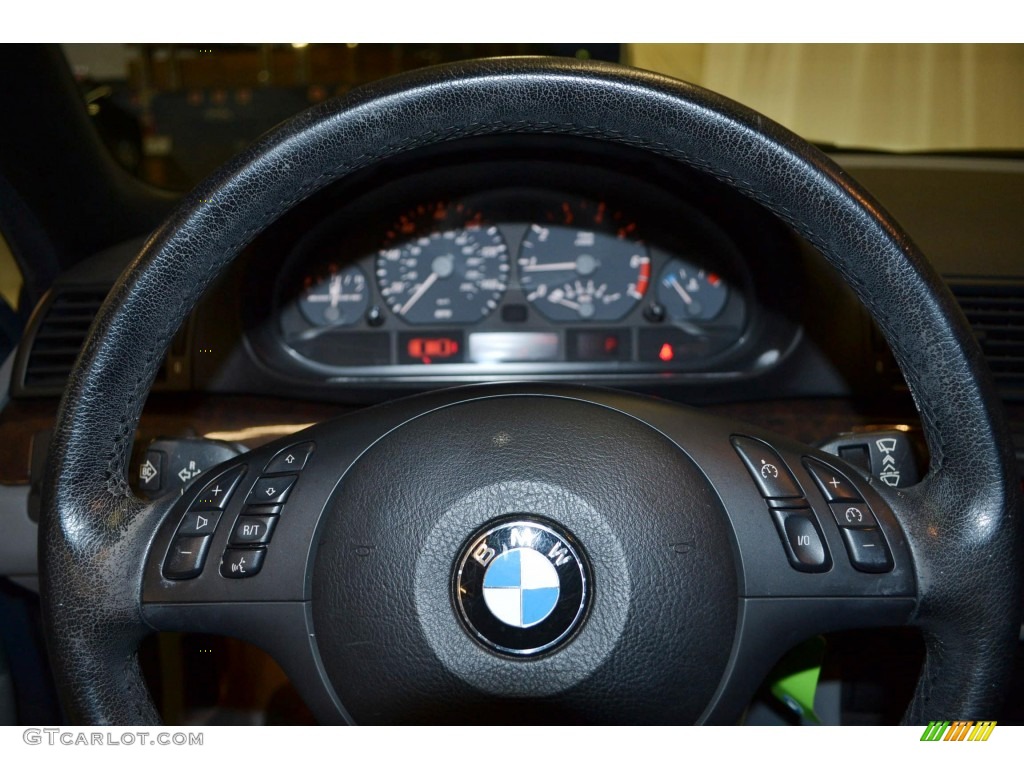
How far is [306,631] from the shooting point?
0.81m

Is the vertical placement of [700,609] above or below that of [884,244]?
below

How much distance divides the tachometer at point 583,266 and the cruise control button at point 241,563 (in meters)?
1.02

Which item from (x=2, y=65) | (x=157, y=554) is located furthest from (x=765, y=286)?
(x=2, y=65)

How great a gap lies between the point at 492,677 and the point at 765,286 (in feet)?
3.41

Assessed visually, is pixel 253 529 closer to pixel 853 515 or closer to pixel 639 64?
pixel 853 515

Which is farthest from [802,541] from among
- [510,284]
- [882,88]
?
[882,88]

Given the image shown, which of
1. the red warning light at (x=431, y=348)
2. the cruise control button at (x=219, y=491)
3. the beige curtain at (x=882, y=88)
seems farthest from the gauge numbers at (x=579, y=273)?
the cruise control button at (x=219, y=491)

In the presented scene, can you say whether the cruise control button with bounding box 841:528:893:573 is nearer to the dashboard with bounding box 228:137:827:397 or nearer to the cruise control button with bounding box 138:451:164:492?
the cruise control button with bounding box 138:451:164:492

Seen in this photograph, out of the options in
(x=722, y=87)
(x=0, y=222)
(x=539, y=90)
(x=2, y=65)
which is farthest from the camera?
(x=722, y=87)

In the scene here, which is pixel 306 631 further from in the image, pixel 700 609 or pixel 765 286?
pixel 765 286

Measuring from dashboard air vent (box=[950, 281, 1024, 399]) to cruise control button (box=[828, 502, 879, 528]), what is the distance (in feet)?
2.77

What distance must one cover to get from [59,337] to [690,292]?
110cm

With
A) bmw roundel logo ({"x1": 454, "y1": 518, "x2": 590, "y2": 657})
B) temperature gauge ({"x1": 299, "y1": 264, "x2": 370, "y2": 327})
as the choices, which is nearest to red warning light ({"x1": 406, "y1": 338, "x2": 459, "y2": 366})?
temperature gauge ({"x1": 299, "y1": 264, "x2": 370, "y2": 327})
